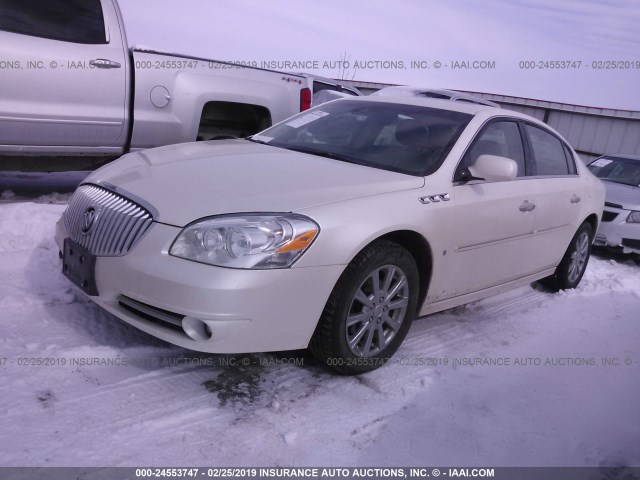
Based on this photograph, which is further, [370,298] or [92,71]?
[92,71]

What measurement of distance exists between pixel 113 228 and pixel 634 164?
8358 mm

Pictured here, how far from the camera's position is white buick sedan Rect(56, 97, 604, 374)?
2541 mm

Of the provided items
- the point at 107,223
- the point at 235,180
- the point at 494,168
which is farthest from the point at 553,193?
the point at 107,223

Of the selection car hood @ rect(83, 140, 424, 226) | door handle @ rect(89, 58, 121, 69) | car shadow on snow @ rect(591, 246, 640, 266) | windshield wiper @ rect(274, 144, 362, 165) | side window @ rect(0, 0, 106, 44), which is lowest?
car shadow on snow @ rect(591, 246, 640, 266)

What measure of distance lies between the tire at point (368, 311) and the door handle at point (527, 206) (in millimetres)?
Result: 1176

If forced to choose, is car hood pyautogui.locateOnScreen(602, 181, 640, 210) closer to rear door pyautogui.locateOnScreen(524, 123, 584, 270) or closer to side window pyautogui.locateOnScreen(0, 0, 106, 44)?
rear door pyautogui.locateOnScreen(524, 123, 584, 270)

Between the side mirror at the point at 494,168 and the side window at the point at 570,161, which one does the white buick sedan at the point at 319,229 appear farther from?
the side window at the point at 570,161

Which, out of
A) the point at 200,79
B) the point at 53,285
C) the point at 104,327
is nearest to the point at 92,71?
the point at 200,79

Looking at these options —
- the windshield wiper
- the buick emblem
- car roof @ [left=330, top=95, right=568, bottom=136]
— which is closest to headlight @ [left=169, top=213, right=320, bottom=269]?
the buick emblem

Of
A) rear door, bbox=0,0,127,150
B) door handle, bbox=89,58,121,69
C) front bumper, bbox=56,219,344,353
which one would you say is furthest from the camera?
door handle, bbox=89,58,121,69

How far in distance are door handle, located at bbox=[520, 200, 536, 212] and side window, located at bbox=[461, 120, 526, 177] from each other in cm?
22

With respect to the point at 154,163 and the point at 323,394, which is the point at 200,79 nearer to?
the point at 154,163

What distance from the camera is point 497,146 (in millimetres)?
3926

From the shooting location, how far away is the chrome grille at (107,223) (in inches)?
105
